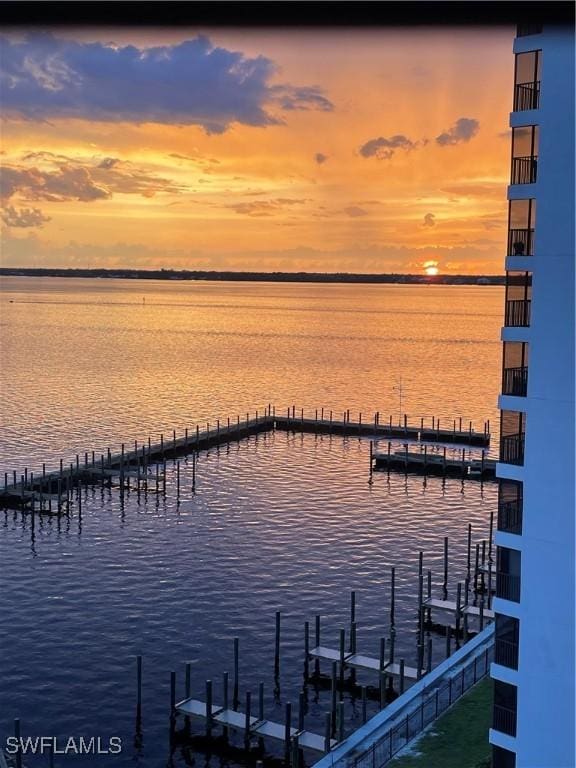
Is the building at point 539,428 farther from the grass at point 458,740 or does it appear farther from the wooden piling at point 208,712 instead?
the wooden piling at point 208,712

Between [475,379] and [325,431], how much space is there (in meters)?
18.6

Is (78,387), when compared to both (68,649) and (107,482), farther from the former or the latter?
(68,649)

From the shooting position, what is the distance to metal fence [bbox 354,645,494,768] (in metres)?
9.08

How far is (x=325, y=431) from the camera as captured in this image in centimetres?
3494

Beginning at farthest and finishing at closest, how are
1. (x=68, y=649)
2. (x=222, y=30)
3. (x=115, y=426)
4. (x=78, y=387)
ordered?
(x=78, y=387) → (x=115, y=426) → (x=68, y=649) → (x=222, y=30)

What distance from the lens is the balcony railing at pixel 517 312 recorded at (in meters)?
5.01

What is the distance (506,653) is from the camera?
16.4ft

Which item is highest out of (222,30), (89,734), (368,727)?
(222,30)

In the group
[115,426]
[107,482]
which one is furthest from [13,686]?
[115,426]

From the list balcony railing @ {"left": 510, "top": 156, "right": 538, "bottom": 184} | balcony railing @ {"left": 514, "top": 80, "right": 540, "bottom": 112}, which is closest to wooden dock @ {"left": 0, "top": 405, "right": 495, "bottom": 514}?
balcony railing @ {"left": 510, "top": 156, "right": 538, "bottom": 184}

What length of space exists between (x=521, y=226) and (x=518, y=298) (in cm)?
42

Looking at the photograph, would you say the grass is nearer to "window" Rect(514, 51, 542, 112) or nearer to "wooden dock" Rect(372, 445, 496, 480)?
"window" Rect(514, 51, 542, 112)

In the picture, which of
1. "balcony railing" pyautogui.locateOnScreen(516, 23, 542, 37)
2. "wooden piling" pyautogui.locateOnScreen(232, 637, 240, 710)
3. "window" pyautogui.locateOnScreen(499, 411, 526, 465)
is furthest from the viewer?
"wooden piling" pyautogui.locateOnScreen(232, 637, 240, 710)

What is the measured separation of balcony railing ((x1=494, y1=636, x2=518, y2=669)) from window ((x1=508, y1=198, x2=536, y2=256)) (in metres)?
2.16
